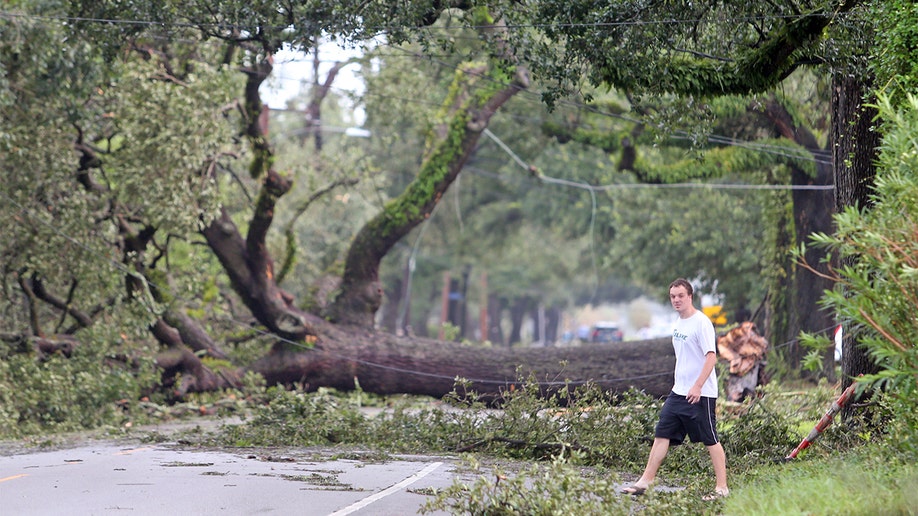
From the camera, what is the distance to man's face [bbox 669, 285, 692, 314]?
8805 mm

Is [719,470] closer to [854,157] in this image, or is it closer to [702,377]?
[702,377]

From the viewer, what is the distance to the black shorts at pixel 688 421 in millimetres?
8766

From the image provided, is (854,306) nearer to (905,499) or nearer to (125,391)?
(905,499)

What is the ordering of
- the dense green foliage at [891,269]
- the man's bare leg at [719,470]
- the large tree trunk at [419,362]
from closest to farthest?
the dense green foliage at [891,269], the man's bare leg at [719,470], the large tree trunk at [419,362]

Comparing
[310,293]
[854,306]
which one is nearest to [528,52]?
[854,306]

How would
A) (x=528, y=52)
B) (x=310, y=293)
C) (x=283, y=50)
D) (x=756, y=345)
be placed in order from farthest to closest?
1. (x=310, y=293)
2. (x=756, y=345)
3. (x=283, y=50)
4. (x=528, y=52)

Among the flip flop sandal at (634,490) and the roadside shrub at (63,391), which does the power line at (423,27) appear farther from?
the roadside shrub at (63,391)

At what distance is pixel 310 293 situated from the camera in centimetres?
2150

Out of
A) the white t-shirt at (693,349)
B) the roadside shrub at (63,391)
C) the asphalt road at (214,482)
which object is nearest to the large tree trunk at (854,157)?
the white t-shirt at (693,349)

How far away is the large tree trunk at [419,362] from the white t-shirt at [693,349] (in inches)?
405

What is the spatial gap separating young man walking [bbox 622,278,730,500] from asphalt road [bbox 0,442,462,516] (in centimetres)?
179

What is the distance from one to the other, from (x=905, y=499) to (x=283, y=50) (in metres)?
9.64

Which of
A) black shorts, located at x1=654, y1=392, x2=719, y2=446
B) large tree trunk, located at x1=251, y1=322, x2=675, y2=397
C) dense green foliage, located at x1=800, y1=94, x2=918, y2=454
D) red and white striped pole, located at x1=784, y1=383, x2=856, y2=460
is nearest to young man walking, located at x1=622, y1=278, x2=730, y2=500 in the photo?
black shorts, located at x1=654, y1=392, x2=719, y2=446

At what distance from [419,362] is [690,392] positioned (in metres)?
11.5
